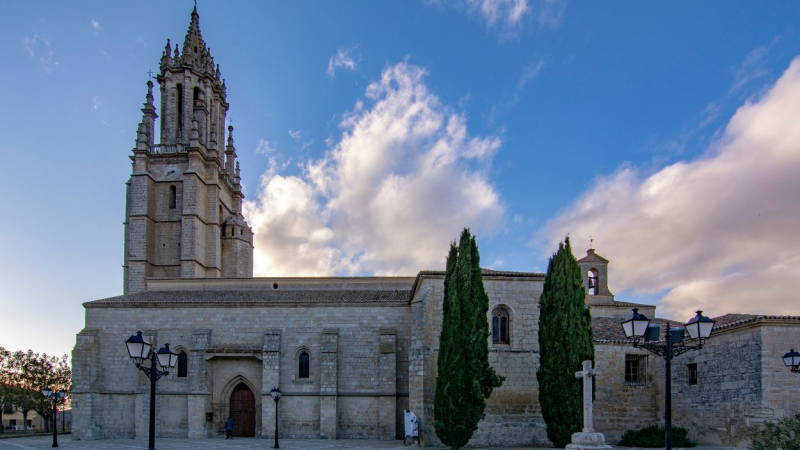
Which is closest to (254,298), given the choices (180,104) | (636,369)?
(636,369)

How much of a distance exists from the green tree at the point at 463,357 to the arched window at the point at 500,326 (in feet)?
9.87

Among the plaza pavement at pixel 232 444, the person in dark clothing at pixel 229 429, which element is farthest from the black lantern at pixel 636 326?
the person in dark clothing at pixel 229 429

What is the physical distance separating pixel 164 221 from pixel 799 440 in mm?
33426

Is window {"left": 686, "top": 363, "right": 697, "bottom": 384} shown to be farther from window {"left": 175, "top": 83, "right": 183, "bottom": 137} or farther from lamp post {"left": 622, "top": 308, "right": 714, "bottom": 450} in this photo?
window {"left": 175, "top": 83, "right": 183, "bottom": 137}

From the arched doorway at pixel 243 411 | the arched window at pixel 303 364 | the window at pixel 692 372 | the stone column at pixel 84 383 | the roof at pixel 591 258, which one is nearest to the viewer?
the window at pixel 692 372

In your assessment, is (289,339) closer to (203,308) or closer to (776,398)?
(203,308)

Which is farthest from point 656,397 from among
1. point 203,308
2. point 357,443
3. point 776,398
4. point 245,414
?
point 203,308

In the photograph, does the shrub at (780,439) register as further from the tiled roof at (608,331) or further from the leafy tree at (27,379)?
the leafy tree at (27,379)

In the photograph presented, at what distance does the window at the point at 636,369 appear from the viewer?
858 inches

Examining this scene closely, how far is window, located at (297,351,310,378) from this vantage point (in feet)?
82.8

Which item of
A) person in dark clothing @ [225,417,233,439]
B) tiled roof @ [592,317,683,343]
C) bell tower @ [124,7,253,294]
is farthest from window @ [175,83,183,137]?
tiled roof @ [592,317,683,343]

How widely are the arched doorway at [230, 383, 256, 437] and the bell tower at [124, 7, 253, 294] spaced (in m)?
11.6

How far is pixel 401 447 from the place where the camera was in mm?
20438

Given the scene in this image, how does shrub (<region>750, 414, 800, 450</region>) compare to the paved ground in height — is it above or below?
above
